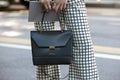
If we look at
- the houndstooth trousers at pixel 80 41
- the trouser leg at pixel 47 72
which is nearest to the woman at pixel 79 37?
the houndstooth trousers at pixel 80 41

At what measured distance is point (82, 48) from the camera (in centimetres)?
329

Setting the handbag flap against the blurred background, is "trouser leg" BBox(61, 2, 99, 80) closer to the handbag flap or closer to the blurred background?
the handbag flap

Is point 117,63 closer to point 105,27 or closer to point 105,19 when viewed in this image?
point 105,27

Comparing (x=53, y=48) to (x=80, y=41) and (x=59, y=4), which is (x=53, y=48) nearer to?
(x=80, y=41)

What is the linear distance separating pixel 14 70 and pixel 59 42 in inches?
107

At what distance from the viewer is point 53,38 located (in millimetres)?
3264

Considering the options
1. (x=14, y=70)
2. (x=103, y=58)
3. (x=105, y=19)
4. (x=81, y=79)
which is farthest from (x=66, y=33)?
(x=105, y=19)

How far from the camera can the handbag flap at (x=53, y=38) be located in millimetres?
3244

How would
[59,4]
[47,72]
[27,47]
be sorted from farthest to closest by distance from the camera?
[27,47]
[47,72]
[59,4]

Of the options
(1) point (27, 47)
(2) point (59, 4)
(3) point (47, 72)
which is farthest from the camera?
(1) point (27, 47)

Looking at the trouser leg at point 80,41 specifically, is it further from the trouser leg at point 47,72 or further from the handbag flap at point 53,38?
the trouser leg at point 47,72

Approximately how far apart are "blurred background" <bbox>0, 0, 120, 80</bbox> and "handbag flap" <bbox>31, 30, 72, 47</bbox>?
2120 millimetres

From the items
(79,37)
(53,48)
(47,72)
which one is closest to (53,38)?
(53,48)

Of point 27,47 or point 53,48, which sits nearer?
point 53,48
